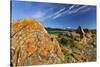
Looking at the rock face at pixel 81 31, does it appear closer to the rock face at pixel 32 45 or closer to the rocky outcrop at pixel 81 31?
the rocky outcrop at pixel 81 31

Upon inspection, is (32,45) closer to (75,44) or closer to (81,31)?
(75,44)

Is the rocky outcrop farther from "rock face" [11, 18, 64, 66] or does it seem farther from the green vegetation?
"rock face" [11, 18, 64, 66]

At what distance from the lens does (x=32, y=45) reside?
2.40 meters

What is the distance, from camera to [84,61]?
2613 millimetres

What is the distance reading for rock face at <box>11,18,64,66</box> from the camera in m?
2.34

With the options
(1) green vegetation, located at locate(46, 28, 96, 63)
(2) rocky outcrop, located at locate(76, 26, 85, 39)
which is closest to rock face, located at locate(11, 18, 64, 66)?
(1) green vegetation, located at locate(46, 28, 96, 63)

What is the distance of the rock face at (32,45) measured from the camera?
2338 millimetres

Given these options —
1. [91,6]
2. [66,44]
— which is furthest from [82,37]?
[91,6]

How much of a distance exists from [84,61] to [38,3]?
0.91 meters

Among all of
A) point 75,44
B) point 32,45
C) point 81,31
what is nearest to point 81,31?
point 81,31

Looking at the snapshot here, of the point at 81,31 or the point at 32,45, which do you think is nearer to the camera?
the point at 32,45

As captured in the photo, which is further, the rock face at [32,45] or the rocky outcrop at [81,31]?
the rocky outcrop at [81,31]

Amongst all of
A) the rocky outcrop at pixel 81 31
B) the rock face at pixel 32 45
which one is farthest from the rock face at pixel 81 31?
the rock face at pixel 32 45
